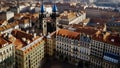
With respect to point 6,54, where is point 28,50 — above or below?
below

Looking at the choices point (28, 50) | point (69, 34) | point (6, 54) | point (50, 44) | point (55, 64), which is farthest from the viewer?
point (50, 44)

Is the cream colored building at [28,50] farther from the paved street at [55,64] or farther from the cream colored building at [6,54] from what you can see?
the cream colored building at [6,54]

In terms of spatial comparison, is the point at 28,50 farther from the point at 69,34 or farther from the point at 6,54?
the point at 69,34

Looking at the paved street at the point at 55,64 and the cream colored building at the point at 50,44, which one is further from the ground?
the cream colored building at the point at 50,44

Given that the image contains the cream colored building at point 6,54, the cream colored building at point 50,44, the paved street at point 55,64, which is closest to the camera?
the cream colored building at point 6,54

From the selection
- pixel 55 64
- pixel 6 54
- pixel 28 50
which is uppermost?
pixel 6 54

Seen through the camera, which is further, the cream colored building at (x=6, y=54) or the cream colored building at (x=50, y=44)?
the cream colored building at (x=50, y=44)

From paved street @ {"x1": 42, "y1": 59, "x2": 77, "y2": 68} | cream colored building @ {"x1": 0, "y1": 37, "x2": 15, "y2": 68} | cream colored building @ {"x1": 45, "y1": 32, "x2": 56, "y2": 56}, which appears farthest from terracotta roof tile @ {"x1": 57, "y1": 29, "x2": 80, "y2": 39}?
cream colored building @ {"x1": 0, "y1": 37, "x2": 15, "y2": 68}

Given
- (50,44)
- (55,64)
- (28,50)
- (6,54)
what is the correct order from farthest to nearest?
(50,44) < (55,64) < (28,50) < (6,54)

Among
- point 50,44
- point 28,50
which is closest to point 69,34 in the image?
point 50,44

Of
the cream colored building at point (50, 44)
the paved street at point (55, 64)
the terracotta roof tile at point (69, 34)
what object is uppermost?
the terracotta roof tile at point (69, 34)

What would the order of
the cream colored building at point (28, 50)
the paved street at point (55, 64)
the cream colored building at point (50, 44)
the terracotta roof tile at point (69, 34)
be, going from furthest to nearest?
the cream colored building at point (50, 44), the terracotta roof tile at point (69, 34), the paved street at point (55, 64), the cream colored building at point (28, 50)

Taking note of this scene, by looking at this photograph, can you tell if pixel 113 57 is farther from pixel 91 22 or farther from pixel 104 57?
pixel 91 22

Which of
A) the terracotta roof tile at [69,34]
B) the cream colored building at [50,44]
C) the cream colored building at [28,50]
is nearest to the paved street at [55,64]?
the cream colored building at [28,50]
